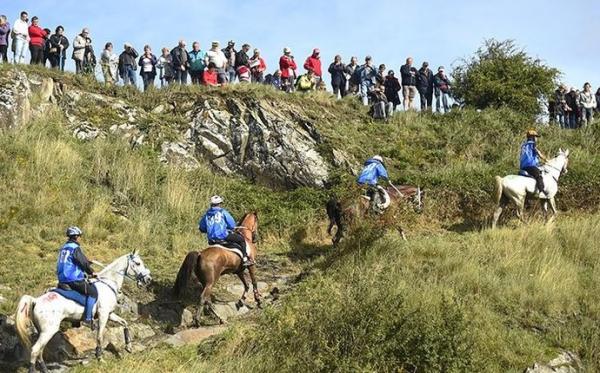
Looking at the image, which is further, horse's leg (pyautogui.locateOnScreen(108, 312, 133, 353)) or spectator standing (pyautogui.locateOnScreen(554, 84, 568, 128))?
spectator standing (pyautogui.locateOnScreen(554, 84, 568, 128))

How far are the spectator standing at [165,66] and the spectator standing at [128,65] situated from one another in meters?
0.95

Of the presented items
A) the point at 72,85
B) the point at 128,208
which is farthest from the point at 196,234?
the point at 72,85

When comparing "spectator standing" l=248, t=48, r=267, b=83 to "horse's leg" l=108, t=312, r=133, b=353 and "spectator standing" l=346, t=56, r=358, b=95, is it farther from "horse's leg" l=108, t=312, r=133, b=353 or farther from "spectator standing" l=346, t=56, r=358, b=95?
"horse's leg" l=108, t=312, r=133, b=353

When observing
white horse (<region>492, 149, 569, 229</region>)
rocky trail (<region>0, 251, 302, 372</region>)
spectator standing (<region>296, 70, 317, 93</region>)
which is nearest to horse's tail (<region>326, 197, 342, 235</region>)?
rocky trail (<region>0, 251, 302, 372</region>)

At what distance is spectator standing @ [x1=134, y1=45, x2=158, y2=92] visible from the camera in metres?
25.1

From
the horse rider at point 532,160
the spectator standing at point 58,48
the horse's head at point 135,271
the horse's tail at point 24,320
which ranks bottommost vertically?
the horse's tail at point 24,320

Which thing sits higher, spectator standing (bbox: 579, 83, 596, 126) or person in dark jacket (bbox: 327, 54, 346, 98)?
person in dark jacket (bbox: 327, 54, 346, 98)

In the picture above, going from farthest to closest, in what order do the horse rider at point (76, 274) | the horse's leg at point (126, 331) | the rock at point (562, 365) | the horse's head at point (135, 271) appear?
1. the horse's head at point (135, 271)
2. the horse's leg at point (126, 331)
3. the horse rider at point (76, 274)
4. the rock at point (562, 365)

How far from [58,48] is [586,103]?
19.9m

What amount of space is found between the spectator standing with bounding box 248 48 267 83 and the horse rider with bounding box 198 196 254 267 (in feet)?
41.9

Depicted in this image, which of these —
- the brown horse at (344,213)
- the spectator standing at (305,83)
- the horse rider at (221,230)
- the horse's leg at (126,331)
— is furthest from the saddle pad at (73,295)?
the spectator standing at (305,83)

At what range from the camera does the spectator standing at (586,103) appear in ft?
88.5

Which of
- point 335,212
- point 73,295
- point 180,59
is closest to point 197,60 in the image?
point 180,59

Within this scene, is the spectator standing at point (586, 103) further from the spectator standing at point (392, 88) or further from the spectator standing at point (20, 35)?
the spectator standing at point (20, 35)
